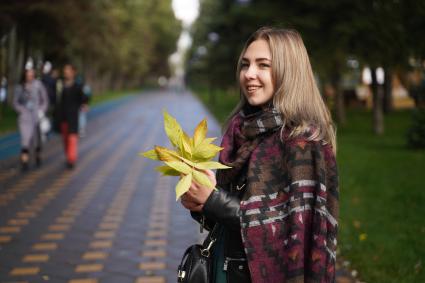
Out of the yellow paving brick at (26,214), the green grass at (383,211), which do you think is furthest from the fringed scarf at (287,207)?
the yellow paving brick at (26,214)

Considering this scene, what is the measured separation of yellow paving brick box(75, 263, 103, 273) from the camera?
508cm

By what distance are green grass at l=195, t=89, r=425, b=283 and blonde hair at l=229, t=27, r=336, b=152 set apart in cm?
293

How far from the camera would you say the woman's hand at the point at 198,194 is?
200cm

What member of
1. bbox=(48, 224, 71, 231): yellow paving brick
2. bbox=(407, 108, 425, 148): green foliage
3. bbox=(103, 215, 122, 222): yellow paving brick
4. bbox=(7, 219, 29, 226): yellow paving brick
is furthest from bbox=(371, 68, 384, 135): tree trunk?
bbox=(7, 219, 29, 226): yellow paving brick

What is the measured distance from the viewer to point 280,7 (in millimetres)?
16359

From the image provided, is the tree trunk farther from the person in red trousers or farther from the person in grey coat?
the person in grey coat

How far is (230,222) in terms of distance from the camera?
6.84 feet

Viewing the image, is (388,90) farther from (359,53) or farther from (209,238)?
(209,238)

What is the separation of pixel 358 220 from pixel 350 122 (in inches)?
549

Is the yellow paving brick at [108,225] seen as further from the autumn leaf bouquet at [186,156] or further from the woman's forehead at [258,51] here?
the autumn leaf bouquet at [186,156]

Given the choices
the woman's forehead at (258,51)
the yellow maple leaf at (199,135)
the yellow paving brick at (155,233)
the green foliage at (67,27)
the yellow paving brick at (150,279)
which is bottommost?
the yellow paving brick at (155,233)

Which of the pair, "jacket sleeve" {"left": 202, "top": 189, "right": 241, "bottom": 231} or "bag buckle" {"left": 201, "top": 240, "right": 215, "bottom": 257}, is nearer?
"jacket sleeve" {"left": 202, "top": 189, "right": 241, "bottom": 231}

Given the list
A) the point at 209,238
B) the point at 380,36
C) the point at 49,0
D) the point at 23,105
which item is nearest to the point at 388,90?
the point at 380,36

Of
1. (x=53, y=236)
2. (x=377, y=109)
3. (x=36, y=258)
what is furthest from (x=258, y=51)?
(x=377, y=109)
